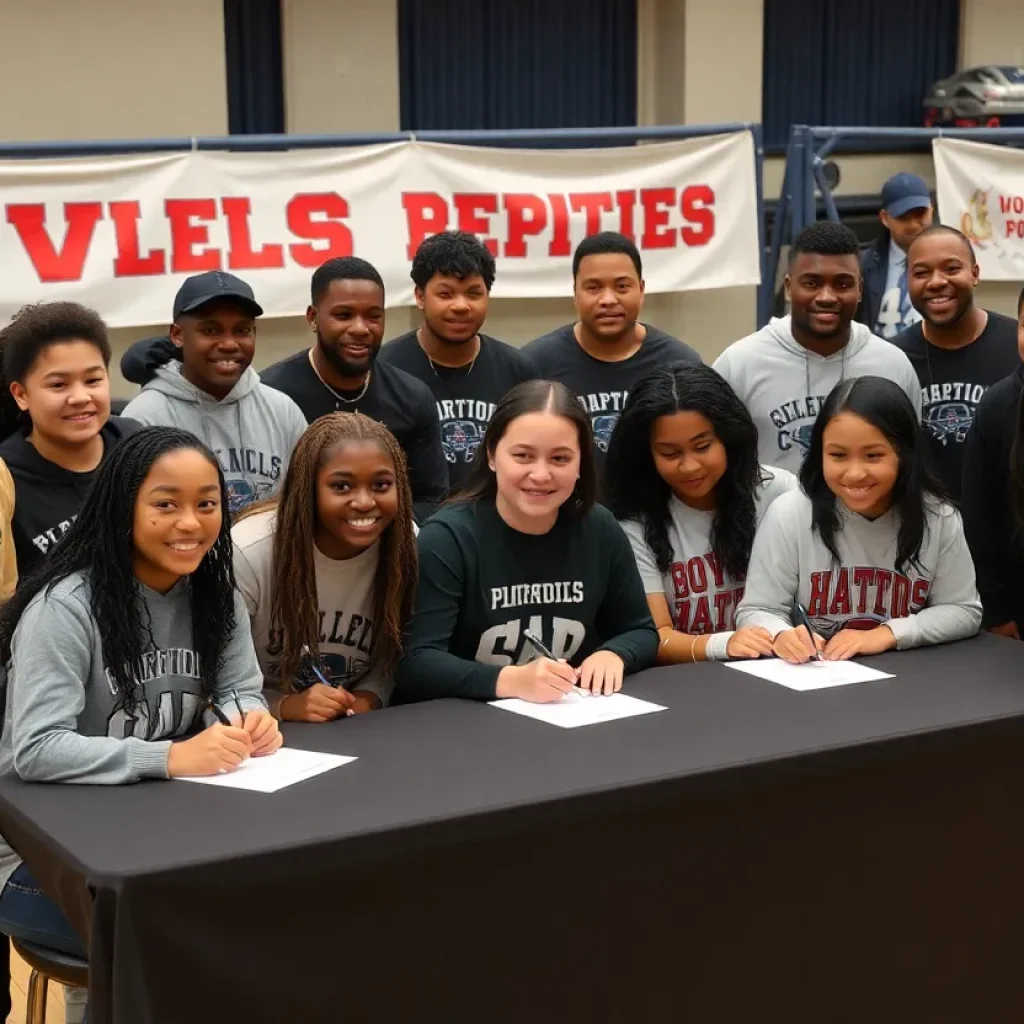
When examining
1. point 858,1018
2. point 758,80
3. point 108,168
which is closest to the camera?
point 858,1018

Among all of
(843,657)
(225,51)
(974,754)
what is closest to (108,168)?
(225,51)

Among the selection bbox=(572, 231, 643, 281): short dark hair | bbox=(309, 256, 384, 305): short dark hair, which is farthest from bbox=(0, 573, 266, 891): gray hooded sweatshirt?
bbox=(572, 231, 643, 281): short dark hair

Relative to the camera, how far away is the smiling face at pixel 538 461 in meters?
2.90

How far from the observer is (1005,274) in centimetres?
747

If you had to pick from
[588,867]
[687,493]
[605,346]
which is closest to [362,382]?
[605,346]

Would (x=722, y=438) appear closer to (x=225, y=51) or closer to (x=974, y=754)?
(x=974, y=754)

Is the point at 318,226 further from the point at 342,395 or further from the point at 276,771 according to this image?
the point at 276,771

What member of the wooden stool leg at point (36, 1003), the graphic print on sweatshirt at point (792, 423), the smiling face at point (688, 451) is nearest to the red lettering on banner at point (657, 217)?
the graphic print on sweatshirt at point (792, 423)

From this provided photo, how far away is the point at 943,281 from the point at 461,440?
4.92ft

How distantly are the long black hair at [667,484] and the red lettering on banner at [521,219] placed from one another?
3315mm

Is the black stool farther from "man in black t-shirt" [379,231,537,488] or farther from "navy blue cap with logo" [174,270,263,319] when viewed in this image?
"man in black t-shirt" [379,231,537,488]

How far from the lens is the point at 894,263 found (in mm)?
6453

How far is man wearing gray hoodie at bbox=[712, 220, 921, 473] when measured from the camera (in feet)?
13.9

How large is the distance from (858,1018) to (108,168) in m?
4.46
